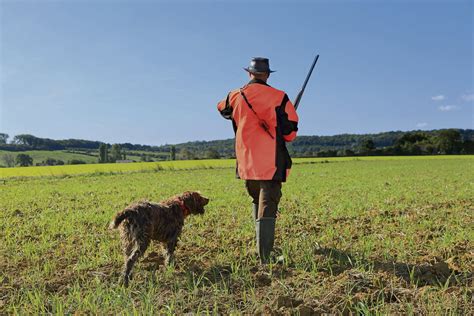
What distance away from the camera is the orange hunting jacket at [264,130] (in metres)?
5.12

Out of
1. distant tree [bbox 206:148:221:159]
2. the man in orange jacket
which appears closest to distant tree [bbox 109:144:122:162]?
distant tree [bbox 206:148:221:159]

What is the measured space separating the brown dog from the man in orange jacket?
1.05 meters

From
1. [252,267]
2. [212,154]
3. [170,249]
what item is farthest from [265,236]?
[212,154]

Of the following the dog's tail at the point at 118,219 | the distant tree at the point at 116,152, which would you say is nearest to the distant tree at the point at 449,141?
the distant tree at the point at 116,152

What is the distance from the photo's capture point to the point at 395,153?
2534 inches

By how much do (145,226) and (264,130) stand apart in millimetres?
1906

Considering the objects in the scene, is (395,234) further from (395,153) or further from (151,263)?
(395,153)

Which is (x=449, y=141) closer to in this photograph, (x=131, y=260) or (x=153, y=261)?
(x=153, y=261)

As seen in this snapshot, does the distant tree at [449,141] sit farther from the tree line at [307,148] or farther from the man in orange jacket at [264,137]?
the man in orange jacket at [264,137]

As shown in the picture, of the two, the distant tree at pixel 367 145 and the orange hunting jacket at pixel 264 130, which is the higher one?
the distant tree at pixel 367 145

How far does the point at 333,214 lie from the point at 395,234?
6.57ft

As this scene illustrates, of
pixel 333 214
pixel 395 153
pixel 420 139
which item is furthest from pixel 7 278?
pixel 420 139

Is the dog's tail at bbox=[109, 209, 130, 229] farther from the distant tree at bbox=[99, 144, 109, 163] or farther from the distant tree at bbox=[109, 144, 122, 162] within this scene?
the distant tree at bbox=[109, 144, 122, 162]

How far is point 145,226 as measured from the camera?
461cm
